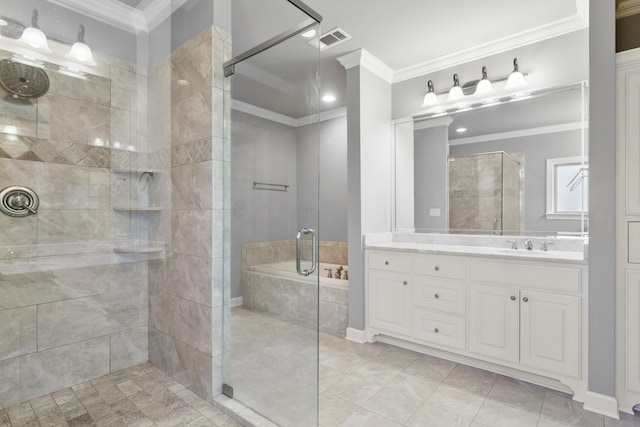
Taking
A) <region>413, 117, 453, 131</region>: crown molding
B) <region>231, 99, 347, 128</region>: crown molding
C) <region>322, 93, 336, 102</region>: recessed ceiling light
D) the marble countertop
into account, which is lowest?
the marble countertop

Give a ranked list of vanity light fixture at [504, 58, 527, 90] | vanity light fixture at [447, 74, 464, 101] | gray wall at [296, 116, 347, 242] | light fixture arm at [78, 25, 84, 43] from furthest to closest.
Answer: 1. gray wall at [296, 116, 347, 242]
2. vanity light fixture at [447, 74, 464, 101]
3. vanity light fixture at [504, 58, 527, 90]
4. light fixture arm at [78, 25, 84, 43]

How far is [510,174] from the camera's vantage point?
2.81 metres

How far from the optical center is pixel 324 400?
2094 millimetres

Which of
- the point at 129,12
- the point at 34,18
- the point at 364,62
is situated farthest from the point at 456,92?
the point at 34,18

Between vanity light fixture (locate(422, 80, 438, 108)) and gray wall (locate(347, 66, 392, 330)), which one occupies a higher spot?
vanity light fixture (locate(422, 80, 438, 108))

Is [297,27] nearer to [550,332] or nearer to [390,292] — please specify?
[390,292]

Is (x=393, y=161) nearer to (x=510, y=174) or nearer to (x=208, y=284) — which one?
(x=510, y=174)

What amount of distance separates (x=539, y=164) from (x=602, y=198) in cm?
76

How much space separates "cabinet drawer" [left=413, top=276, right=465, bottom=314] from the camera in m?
2.55

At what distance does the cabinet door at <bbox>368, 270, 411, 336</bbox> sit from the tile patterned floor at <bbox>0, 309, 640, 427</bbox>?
0.47 m

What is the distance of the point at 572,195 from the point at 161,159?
117 inches

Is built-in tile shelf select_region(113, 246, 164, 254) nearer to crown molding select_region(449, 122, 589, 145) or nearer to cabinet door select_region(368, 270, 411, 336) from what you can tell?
cabinet door select_region(368, 270, 411, 336)

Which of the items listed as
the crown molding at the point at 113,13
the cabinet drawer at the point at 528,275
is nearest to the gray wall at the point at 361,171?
the cabinet drawer at the point at 528,275

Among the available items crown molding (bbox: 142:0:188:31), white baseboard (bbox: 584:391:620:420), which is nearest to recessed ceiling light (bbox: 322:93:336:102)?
crown molding (bbox: 142:0:188:31)
